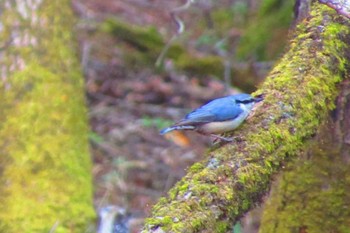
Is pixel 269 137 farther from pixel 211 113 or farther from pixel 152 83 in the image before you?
pixel 152 83

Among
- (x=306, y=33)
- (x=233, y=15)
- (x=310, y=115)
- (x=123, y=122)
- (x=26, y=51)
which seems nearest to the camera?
(x=310, y=115)

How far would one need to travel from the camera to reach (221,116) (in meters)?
3.88

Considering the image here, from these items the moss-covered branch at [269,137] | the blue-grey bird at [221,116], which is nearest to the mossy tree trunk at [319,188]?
the moss-covered branch at [269,137]

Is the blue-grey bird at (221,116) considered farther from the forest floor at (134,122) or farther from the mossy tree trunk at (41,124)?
the forest floor at (134,122)

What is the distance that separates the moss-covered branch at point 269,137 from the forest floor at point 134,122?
398cm

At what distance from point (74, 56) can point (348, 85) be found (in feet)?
9.04

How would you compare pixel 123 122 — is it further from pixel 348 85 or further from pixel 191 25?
pixel 348 85

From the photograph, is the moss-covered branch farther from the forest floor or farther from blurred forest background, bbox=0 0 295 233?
the forest floor

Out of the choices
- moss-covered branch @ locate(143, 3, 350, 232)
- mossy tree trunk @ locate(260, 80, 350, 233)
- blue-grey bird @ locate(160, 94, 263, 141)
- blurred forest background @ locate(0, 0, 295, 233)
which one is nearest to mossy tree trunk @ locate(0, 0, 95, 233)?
blurred forest background @ locate(0, 0, 295, 233)

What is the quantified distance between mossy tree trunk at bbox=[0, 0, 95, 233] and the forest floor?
178cm

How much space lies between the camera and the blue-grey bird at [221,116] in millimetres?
3707

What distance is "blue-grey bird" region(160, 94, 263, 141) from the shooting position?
371 cm

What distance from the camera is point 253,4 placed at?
43.7 ft

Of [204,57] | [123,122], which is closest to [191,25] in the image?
[204,57]
